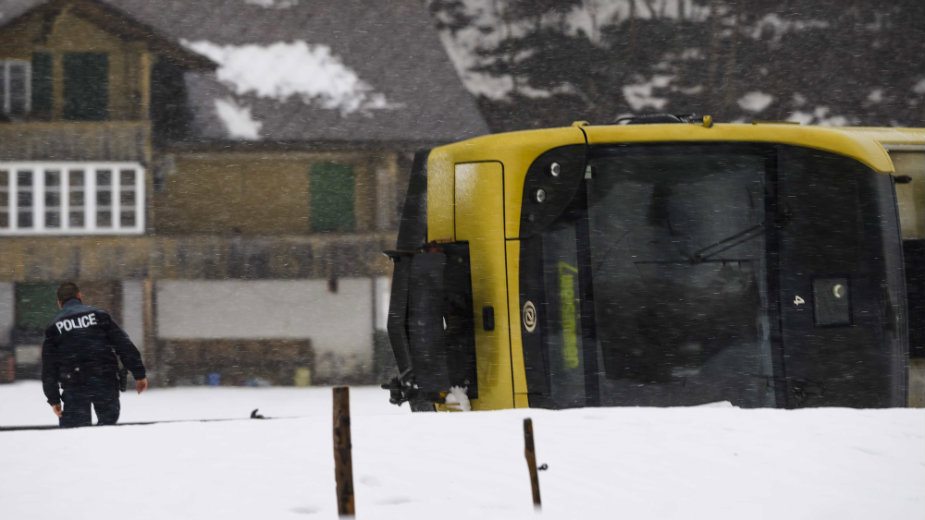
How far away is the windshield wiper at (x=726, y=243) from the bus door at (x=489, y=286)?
1414mm

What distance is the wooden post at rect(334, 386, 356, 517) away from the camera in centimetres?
539

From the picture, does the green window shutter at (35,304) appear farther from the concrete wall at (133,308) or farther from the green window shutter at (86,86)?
the green window shutter at (86,86)

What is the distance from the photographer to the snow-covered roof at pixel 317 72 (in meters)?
30.5

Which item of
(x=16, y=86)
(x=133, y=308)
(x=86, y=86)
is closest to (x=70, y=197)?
(x=86, y=86)

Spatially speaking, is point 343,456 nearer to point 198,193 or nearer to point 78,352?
point 78,352

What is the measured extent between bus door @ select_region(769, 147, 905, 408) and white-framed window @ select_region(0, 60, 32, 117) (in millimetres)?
24180

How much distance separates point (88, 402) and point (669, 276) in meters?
4.52

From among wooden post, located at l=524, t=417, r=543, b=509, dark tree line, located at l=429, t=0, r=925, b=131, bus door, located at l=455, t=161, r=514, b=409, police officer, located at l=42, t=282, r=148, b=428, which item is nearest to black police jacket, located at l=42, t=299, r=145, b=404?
police officer, located at l=42, t=282, r=148, b=428

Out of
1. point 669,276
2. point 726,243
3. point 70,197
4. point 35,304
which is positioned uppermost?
point 70,197

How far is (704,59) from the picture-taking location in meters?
41.0

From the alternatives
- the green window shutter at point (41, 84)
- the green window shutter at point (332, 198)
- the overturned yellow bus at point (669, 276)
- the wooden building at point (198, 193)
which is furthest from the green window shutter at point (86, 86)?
the overturned yellow bus at point (669, 276)

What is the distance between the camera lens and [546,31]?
4234cm

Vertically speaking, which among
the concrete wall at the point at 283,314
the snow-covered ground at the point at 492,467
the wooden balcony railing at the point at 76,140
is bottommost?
the snow-covered ground at the point at 492,467

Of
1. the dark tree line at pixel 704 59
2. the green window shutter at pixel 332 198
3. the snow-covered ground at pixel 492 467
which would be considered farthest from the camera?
the dark tree line at pixel 704 59
